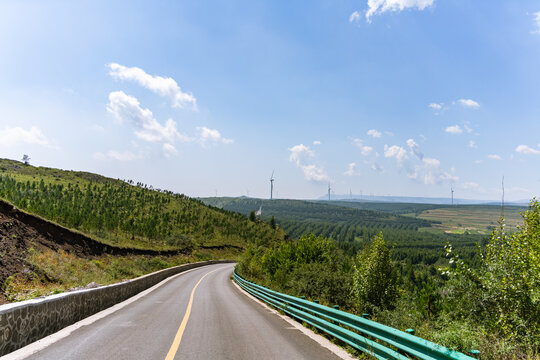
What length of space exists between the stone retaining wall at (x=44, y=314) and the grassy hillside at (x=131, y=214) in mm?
42152

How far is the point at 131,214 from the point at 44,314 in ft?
279

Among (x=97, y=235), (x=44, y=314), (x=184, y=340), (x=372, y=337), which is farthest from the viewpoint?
(x=97, y=235)

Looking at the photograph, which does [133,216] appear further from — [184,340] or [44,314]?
[184,340]

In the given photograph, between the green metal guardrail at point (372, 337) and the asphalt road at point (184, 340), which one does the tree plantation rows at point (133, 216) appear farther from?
the green metal guardrail at point (372, 337)

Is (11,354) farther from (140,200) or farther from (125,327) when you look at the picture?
(140,200)

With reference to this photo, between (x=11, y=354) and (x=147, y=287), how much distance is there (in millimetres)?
18398

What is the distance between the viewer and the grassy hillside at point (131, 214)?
64.4m

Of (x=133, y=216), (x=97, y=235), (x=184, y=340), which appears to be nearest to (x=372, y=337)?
(x=184, y=340)

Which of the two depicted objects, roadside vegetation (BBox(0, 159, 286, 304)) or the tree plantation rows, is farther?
the tree plantation rows

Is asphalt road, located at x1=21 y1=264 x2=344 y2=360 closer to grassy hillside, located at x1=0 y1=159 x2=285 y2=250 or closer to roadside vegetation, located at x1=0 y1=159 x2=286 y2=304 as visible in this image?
roadside vegetation, located at x1=0 y1=159 x2=286 y2=304

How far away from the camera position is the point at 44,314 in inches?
289

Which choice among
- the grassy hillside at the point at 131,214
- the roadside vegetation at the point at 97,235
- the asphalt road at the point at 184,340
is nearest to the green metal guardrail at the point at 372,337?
the asphalt road at the point at 184,340

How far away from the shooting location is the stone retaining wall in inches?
232

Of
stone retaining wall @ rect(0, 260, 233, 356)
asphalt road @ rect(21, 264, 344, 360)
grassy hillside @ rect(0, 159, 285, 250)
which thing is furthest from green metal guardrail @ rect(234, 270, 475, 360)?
grassy hillside @ rect(0, 159, 285, 250)
